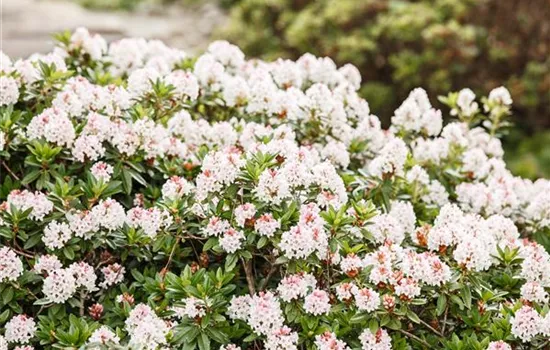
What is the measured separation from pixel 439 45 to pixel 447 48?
0.25ft

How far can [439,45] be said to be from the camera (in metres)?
7.31

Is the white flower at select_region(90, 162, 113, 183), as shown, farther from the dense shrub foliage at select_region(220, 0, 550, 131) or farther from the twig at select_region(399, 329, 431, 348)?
the dense shrub foliage at select_region(220, 0, 550, 131)

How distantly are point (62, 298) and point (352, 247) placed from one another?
3.14 feet

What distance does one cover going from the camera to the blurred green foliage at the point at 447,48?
7.29 meters

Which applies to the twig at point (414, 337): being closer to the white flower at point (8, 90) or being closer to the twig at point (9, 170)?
the twig at point (9, 170)

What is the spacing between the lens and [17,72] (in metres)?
3.19

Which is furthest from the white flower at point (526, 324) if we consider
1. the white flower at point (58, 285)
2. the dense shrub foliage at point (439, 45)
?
the dense shrub foliage at point (439, 45)

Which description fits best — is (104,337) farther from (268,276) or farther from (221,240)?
(268,276)

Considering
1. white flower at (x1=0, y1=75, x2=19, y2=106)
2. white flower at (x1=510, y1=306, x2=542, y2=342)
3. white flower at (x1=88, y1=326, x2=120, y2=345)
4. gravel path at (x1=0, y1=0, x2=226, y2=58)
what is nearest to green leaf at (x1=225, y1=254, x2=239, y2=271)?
white flower at (x1=88, y1=326, x2=120, y2=345)

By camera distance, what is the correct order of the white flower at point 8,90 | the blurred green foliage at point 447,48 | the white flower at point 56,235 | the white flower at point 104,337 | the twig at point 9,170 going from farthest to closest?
the blurred green foliage at point 447,48 → the white flower at point 8,90 → the twig at point 9,170 → the white flower at point 56,235 → the white flower at point 104,337

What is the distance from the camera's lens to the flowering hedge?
2.48 meters

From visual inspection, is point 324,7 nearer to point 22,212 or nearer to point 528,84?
point 528,84

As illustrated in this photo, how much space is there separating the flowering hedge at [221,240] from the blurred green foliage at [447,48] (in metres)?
4.11

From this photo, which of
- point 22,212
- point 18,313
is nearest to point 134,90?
point 22,212
